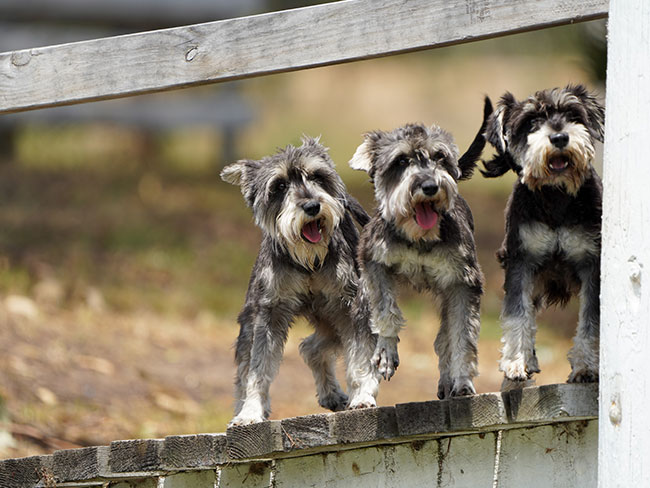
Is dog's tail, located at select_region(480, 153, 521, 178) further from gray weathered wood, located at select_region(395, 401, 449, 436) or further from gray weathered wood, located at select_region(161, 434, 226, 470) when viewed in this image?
gray weathered wood, located at select_region(161, 434, 226, 470)

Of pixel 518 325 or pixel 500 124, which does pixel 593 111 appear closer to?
pixel 500 124

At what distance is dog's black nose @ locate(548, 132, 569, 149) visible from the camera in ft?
16.0

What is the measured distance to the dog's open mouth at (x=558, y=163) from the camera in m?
4.93

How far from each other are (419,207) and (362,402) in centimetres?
108

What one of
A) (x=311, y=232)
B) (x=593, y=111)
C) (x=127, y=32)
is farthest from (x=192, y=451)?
(x=127, y=32)

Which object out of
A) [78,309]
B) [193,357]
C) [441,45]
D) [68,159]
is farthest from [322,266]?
[68,159]

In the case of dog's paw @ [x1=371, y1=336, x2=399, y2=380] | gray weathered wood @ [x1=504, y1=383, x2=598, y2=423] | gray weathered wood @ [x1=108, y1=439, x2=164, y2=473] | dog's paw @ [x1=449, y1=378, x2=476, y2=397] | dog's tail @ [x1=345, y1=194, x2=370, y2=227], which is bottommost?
gray weathered wood @ [x1=108, y1=439, x2=164, y2=473]

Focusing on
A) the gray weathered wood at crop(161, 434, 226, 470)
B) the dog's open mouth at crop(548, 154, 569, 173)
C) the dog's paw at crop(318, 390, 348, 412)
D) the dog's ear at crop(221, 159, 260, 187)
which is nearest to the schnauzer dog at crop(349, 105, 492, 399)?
the dog's open mouth at crop(548, 154, 569, 173)

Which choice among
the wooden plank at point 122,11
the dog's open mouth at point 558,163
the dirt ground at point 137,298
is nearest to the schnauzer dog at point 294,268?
the dog's open mouth at point 558,163

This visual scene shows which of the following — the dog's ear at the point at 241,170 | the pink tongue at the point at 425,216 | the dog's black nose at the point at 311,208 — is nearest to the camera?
the pink tongue at the point at 425,216

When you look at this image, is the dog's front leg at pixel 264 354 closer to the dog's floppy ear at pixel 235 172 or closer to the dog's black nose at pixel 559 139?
the dog's floppy ear at pixel 235 172

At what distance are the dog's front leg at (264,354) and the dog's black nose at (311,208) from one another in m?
0.66

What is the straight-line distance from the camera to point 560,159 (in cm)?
493

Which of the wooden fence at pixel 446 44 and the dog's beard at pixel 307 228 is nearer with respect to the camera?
the wooden fence at pixel 446 44
